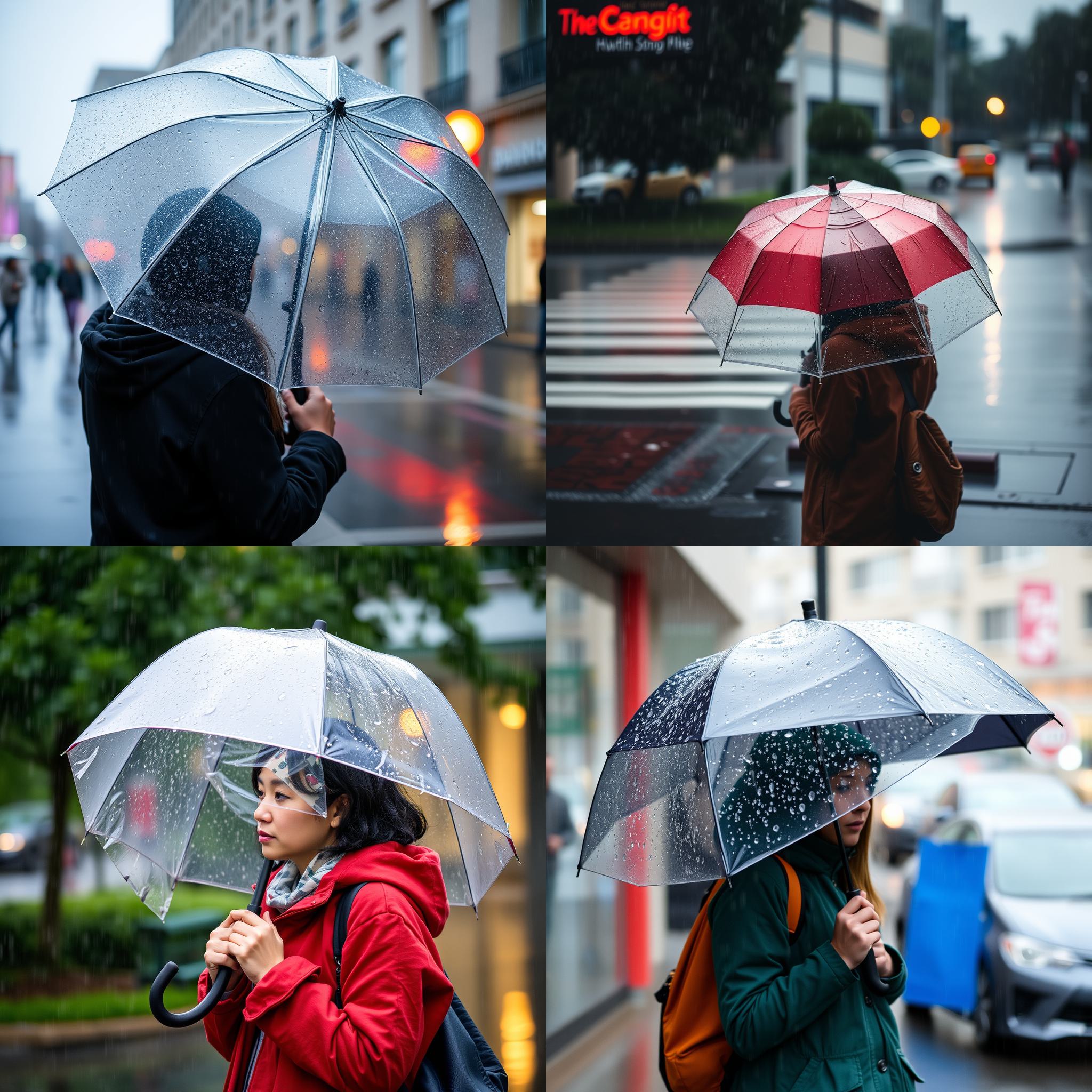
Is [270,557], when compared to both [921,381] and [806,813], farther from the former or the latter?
[806,813]

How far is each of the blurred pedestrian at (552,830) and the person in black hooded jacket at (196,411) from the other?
5.58m

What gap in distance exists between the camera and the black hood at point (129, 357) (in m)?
4.12

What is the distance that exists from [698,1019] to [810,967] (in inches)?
14.6

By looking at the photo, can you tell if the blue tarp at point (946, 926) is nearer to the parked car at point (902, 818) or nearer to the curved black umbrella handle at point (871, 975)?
the parked car at point (902, 818)

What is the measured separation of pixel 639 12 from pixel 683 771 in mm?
4921

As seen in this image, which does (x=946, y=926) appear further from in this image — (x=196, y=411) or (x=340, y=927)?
(x=340, y=927)

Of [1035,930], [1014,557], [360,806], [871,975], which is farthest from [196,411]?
[1014,557]

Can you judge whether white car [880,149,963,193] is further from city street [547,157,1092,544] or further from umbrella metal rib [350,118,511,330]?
umbrella metal rib [350,118,511,330]

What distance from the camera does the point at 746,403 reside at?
263 inches

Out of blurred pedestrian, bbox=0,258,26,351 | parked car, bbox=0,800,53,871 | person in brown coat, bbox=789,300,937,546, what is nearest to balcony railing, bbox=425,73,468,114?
blurred pedestrian, bbox=0,258,26,351

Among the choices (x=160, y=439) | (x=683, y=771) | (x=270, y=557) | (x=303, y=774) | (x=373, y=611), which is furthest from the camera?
(x=373, y=611)

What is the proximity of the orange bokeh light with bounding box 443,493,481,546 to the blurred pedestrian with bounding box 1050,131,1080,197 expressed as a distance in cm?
368

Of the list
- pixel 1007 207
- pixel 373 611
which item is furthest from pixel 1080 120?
pixel 373 611

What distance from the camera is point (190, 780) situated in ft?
11.6
